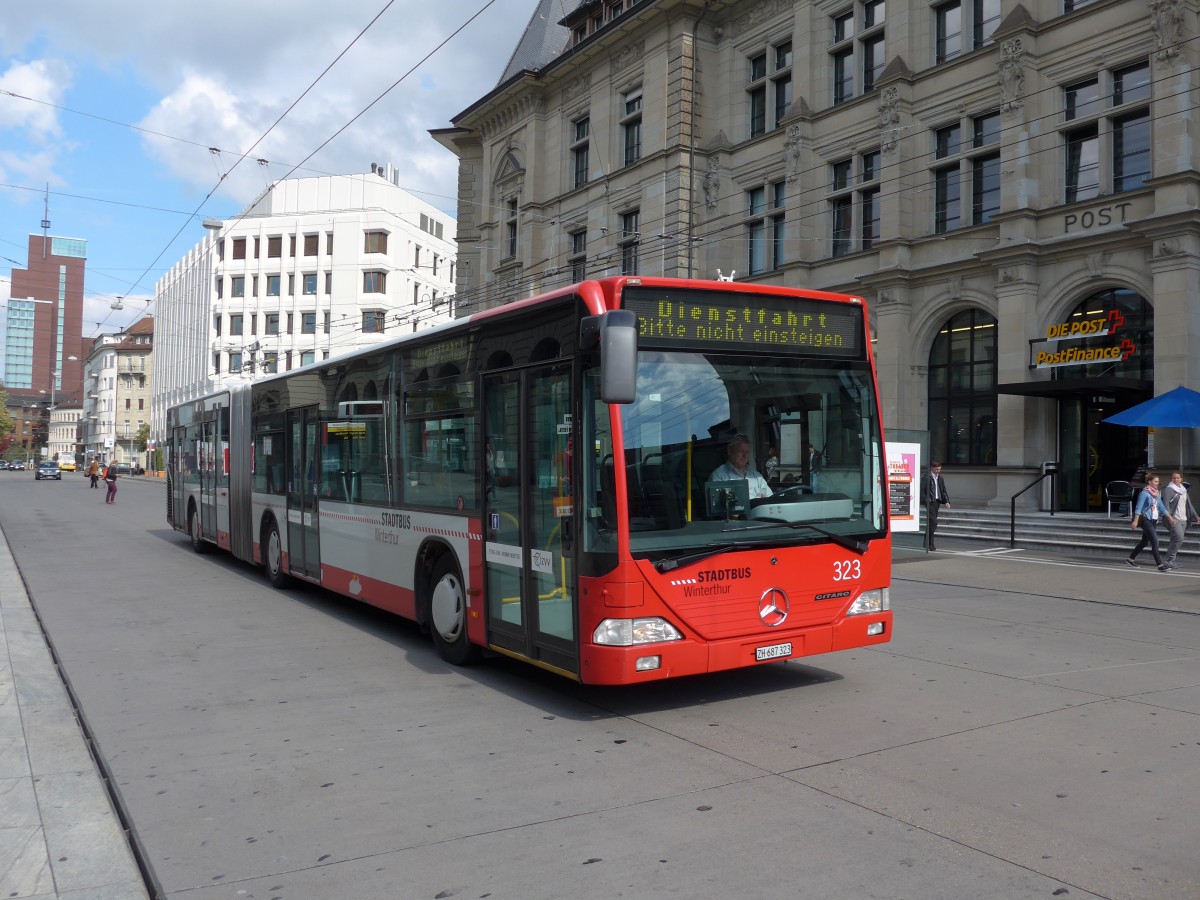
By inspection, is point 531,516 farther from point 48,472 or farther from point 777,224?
point 48,472

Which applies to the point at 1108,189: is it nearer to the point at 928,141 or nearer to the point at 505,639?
the point at 928,141

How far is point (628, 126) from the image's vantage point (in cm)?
3628

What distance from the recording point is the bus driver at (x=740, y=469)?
6801mm

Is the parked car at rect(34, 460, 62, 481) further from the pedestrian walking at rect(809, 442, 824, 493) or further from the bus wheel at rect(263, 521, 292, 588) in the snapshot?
the pedestrian walking at rect(809, 442, 824, 493)

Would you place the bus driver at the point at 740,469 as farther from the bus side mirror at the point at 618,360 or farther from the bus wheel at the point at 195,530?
the bus wheel at the point at 195,530

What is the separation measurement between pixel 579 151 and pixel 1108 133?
67.0 ft

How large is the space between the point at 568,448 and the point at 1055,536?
1806cm

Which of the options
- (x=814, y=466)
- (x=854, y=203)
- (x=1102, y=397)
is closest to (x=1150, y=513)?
(x=1102, y=397)

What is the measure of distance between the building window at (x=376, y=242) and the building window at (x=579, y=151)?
119 feet

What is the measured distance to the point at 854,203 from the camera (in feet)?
95.0

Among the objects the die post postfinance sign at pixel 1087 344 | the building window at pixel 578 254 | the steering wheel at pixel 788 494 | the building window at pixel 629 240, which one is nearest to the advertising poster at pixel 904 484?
the die post postfinance sign at pixel 1087 344

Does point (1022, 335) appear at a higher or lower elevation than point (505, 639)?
higher

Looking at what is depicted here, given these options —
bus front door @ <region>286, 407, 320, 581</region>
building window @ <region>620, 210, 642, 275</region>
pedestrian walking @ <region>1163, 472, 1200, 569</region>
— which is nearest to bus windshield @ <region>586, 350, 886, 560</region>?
bus front door @ <region>286, 407, 320, 581</region>

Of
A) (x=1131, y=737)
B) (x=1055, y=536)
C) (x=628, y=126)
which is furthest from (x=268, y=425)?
(x=628, y=126)
